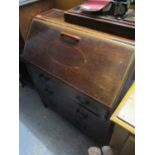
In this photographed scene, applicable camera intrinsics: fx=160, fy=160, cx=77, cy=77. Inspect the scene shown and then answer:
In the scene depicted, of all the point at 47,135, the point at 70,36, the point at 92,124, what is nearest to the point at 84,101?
the point at 92,124

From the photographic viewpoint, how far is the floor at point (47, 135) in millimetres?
1440

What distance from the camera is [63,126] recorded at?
161cm

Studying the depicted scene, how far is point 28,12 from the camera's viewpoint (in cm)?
146

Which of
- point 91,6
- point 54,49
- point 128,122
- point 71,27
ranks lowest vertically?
Result: point 128,122

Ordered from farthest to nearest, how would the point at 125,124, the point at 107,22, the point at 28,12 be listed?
the point at 28,12, the point at 107,22, the point at 125,124

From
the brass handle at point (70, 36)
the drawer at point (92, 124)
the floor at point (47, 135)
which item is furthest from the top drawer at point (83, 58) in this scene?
the floor at point (47, 135)

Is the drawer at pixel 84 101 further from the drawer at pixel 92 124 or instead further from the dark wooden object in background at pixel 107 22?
the dark wooden object in background at pixel 107 22

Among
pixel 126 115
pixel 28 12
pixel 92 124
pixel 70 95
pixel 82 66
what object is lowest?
pixel 92 124

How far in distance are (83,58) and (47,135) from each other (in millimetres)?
926

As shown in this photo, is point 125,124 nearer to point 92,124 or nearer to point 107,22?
point 92,124

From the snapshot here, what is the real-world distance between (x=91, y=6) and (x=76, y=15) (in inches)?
4.8
